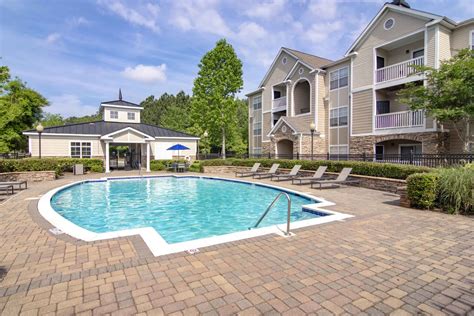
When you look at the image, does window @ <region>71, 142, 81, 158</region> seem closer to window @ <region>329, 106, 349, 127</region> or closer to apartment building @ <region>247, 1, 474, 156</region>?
apartment building @ <region>247, 1, 474, 156</region>

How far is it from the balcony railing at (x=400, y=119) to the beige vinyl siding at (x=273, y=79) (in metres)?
11.2

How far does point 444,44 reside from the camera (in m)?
15.5

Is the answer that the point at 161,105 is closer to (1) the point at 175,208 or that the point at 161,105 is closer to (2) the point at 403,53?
(2) the point at 403,53

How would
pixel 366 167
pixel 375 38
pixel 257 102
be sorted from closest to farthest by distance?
pixel 366 167, pixel 375 38, pixel 257 102

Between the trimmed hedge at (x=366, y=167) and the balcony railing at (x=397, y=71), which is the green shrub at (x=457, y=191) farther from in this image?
the balcony railing at (x=397, y=71)

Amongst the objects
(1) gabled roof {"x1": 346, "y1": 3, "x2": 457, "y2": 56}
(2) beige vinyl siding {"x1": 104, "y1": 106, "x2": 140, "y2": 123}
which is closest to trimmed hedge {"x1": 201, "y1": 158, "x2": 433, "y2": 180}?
(1) gabled roof {"x1": 346, "y1": 3, "x2": 457, "y2": 56}

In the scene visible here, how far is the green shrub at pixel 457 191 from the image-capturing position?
7207mm

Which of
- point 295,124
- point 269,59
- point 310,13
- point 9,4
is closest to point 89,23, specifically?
point 9,4

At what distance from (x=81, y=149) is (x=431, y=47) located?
28182 millimetres

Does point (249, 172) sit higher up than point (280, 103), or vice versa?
point (280, 103)

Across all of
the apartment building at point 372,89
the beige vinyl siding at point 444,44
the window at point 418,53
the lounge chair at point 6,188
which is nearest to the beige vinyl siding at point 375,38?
the apartment building at point 372,89

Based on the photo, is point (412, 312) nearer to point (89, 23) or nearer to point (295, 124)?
point (89, 23)

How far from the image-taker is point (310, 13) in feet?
50.6

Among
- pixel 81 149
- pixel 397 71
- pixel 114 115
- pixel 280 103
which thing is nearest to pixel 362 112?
pixel 397 71
